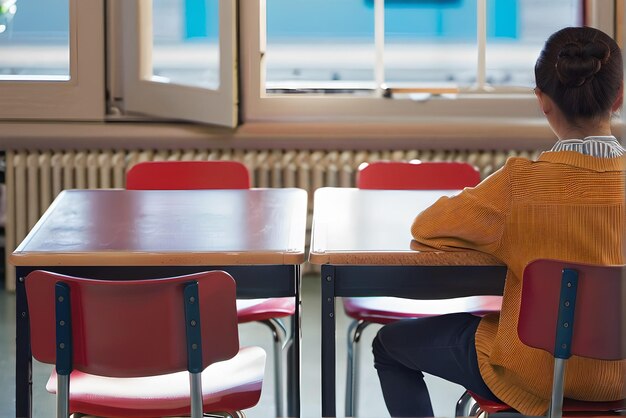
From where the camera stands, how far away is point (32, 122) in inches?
176

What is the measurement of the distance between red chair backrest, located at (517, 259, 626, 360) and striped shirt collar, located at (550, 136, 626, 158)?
0.93 feet

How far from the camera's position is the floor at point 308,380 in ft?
9.99

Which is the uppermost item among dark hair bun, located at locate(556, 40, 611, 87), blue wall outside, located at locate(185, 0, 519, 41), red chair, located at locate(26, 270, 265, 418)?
blue wall outside, located at locate(185, 0, 519, 41)

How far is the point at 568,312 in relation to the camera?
1815 millimetres

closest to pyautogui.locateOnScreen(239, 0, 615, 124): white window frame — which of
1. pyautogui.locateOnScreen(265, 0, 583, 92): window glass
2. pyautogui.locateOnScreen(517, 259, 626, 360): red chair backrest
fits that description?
pyautogui.locateOnScreen(265, 0, 583, 92): window glass

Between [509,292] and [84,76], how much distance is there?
2941mm

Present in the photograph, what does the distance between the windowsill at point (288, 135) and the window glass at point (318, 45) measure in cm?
27

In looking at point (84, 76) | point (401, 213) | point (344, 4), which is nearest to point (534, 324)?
point (401, 213)

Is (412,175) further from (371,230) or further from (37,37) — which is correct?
(37,37)

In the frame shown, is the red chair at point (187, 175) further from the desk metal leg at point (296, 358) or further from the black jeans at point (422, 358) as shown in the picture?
the black jeans at point (422, 358)

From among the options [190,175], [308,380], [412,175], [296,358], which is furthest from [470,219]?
[308,380]

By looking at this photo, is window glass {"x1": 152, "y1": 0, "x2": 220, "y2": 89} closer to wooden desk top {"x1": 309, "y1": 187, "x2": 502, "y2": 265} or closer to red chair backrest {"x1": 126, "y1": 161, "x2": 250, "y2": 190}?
red chair backrest {"x1": 126, "y1": 161, "x2": 250, "y2": 190}

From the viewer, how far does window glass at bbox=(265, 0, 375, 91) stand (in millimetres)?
4820

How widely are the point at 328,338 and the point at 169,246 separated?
379 millimetres
